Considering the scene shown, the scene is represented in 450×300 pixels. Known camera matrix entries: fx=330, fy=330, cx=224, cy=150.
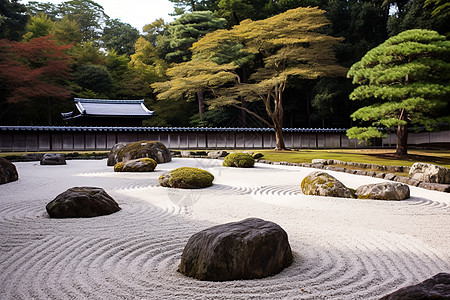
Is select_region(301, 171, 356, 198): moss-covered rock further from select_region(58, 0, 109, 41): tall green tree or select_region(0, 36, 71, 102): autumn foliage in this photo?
select_region(58, 0, 109, 41): tall green tree

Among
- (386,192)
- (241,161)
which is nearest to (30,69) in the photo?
(241,161)

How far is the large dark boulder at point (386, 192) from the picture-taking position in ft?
22.0

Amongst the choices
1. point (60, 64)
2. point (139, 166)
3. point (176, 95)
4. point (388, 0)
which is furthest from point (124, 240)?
point (388, 0)

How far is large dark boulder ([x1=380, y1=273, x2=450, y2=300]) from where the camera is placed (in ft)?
5.42

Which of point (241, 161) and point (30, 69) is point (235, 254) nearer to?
point (241, 161)

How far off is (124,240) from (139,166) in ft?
26.1

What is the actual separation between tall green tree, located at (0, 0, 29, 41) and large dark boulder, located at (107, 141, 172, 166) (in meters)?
20.0

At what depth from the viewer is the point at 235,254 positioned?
2.95 metres

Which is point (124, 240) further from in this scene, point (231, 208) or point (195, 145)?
point (195, 145)

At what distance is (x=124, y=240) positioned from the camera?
4.04 meters

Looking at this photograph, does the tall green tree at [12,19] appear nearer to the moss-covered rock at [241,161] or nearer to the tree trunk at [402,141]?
the moss-covered rock at [241,161]

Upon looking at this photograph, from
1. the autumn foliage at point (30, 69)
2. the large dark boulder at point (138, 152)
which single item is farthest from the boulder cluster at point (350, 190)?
the autumn foliage at point (30, 69)

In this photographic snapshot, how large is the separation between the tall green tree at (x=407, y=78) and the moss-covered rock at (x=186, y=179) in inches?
403

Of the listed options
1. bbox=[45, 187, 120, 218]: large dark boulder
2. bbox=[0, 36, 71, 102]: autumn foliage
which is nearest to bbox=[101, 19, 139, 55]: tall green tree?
bbox=[0, 36, 71, 102]: autumn foliage
